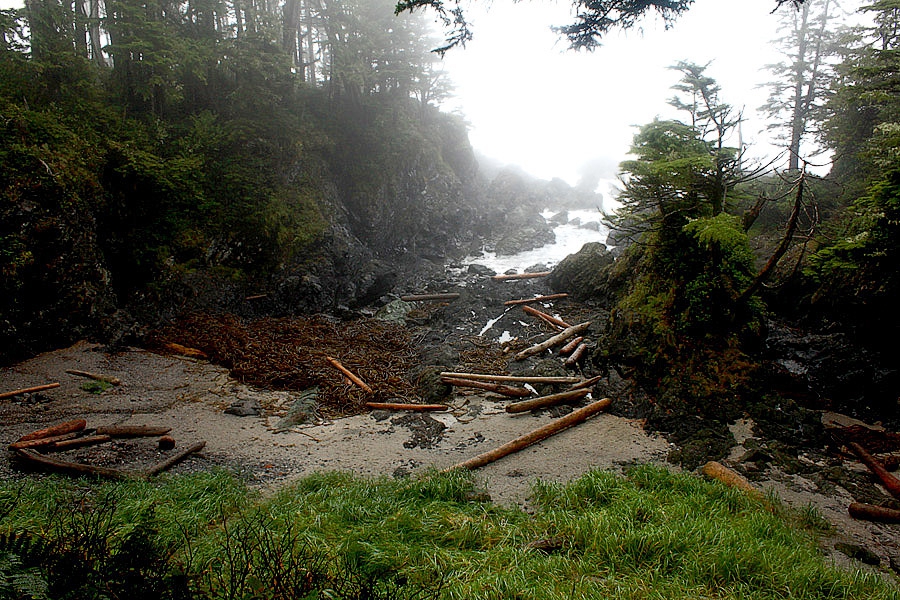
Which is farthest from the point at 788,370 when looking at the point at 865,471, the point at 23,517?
the point at 23,517

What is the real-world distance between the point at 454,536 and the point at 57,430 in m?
6.88

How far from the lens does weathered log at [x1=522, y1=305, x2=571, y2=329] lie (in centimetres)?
1500

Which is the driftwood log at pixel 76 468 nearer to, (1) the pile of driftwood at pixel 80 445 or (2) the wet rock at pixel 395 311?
(1) the pile of driftwood at pixel 80 445

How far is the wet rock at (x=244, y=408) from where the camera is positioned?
8.86 metres

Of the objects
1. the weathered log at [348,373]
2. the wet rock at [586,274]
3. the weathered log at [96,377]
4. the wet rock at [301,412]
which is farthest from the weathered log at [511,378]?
the wet rock at [586,274]

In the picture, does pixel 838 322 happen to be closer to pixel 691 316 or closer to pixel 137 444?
pixel 691 316

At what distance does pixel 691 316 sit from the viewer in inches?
347

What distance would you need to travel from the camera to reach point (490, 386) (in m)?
10.1

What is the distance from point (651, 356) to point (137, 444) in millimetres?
9951

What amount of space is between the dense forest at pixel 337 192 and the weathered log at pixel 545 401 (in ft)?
5.14

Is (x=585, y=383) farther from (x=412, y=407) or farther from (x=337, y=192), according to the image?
(x=337, y=192)

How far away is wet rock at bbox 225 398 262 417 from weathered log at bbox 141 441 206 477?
5.36 feet

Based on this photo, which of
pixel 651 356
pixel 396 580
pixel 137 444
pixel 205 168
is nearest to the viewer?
pixel 396 580

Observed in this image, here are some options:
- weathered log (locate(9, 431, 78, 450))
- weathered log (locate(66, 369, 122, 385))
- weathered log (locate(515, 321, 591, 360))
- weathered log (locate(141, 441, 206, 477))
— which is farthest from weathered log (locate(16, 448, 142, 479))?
weathered log (locate(515, 321, 591, 360))
